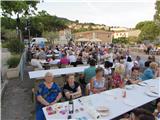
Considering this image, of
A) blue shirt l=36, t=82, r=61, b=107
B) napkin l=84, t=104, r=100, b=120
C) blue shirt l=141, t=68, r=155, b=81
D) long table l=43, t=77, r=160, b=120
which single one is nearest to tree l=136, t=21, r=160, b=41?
blue shirt l=141, t=68, r=155, b=81

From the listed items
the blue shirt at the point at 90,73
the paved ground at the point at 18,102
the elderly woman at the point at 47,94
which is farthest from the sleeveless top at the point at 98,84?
the paved ground at the point at 18,102

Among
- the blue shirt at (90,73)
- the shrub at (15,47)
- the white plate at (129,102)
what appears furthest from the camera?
the shrub at (15,47)

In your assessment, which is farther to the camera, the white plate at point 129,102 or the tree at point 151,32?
the tree at point 151,32

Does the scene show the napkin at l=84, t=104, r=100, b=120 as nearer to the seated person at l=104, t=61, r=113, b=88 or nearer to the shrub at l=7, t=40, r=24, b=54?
the seated person at l=104, t=61, r=113, b=88

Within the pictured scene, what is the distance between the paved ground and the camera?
7.84 metres

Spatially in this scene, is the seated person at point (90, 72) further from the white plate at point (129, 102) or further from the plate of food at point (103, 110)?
the plate of food at point (103, 110)

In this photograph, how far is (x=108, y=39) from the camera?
110 metres

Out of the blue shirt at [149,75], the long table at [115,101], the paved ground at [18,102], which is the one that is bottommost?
the paved ground at [18,102]

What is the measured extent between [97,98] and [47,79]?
1.13 meters

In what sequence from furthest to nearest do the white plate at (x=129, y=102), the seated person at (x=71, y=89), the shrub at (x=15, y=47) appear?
the shrub at (x=15, y=47)
the seated person at (x=71, y=89)
the white plate at (x=129, y=102)

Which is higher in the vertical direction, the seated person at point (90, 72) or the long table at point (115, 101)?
the seated person at point (90, 72)

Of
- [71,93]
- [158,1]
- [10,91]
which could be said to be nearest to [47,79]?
[71,93]

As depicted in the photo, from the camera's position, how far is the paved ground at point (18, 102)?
25.7 ft

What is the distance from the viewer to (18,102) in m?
9.24
